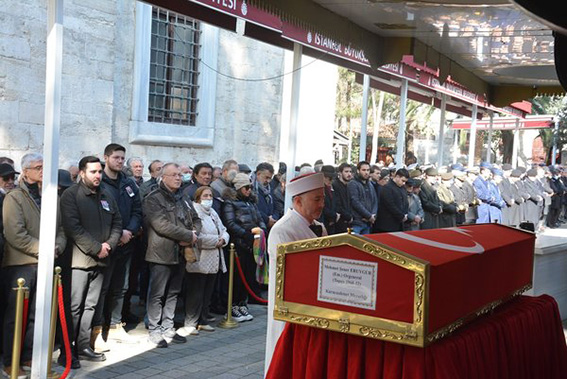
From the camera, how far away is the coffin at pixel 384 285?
3.32m

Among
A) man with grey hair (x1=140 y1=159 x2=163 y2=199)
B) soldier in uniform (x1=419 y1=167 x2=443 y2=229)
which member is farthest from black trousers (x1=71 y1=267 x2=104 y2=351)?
soldier in uniform (x1=419 y1=167 x2=443 y2=229)

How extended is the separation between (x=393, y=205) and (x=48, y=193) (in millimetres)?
8252

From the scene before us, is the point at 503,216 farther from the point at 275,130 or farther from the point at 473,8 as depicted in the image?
the point at 473,8

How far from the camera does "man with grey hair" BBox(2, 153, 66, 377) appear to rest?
268 inches


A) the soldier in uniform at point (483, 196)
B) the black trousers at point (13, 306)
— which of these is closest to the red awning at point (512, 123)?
the soldier in uniform at point (483, 196)

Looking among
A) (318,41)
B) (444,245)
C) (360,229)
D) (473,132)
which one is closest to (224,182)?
(360,229)

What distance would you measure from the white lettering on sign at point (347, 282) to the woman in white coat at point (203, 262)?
528cm

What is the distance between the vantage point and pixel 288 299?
3713 mm

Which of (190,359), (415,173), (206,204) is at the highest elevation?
(415,173)

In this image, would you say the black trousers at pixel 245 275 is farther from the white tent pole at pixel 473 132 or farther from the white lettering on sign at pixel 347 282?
the white tent pole at pixel 473 132

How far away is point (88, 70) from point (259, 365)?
8095 mm

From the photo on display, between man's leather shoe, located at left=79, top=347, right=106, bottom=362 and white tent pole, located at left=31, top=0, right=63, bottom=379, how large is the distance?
1051 mm

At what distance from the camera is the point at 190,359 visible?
26.0ft

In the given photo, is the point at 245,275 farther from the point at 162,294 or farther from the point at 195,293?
the point at 162,294
